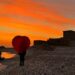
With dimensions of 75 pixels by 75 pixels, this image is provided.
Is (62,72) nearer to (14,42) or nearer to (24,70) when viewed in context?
(24,70)

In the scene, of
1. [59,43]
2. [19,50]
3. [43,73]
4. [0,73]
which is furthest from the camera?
[59,43]

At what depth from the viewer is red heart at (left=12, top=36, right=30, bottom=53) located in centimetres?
4047

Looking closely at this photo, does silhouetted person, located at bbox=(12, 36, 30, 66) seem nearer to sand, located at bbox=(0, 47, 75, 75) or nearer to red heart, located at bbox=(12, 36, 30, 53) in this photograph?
red heart, located at bbox=(12, 36, 30, 53)

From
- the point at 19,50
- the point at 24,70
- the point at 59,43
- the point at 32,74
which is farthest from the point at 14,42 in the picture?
the point at 59,43

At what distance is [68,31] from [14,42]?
9321 centimetres

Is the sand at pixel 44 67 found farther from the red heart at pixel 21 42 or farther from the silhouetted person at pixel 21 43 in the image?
the red heart at pixel 21 42

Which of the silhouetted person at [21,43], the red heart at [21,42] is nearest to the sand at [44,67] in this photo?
the silhouetted person at [21,43]

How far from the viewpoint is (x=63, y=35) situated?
13238 cm

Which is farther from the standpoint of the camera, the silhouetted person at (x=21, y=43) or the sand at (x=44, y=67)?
the silhouetted person at (x=21, y=43)

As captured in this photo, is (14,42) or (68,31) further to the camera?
(68,31)

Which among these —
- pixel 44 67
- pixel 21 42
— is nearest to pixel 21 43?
pixel 21 42

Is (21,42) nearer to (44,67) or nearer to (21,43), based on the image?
(21,43)

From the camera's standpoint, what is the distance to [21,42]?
40.6 metres

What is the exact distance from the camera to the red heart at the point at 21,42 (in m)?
40.5
